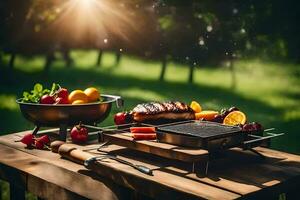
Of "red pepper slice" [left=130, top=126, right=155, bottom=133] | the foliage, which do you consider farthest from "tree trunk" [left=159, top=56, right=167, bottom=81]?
"red pepper slice" [left=130, top=126, right=155, bottom=133]

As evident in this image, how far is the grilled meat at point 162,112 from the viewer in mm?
3268

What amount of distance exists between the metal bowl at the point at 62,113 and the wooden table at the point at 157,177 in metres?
0.32

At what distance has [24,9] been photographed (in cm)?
1315

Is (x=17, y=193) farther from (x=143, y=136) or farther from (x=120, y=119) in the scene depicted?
(x=143, y=136)

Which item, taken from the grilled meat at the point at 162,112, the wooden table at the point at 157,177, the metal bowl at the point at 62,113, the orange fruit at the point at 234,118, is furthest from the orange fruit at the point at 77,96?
the orange fruit at the point at 234,118

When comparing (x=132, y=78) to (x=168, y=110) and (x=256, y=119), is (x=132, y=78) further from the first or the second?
(x=168, y=110)

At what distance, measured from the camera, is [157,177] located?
2.59 meters

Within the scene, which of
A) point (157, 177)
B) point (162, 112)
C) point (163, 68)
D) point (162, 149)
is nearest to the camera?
point (157, 177)

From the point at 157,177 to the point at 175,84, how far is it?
932 cm

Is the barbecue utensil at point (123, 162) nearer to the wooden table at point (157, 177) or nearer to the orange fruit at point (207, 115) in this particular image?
the wooden table at point (157, 177)

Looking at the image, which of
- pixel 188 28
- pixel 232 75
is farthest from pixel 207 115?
pixel 188 28

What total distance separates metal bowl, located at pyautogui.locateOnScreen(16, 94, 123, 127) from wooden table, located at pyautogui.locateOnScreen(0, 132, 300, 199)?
0.32 metres

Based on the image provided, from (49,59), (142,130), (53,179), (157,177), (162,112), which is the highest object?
(49,59)

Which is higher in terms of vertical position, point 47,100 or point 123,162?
point 47,100
